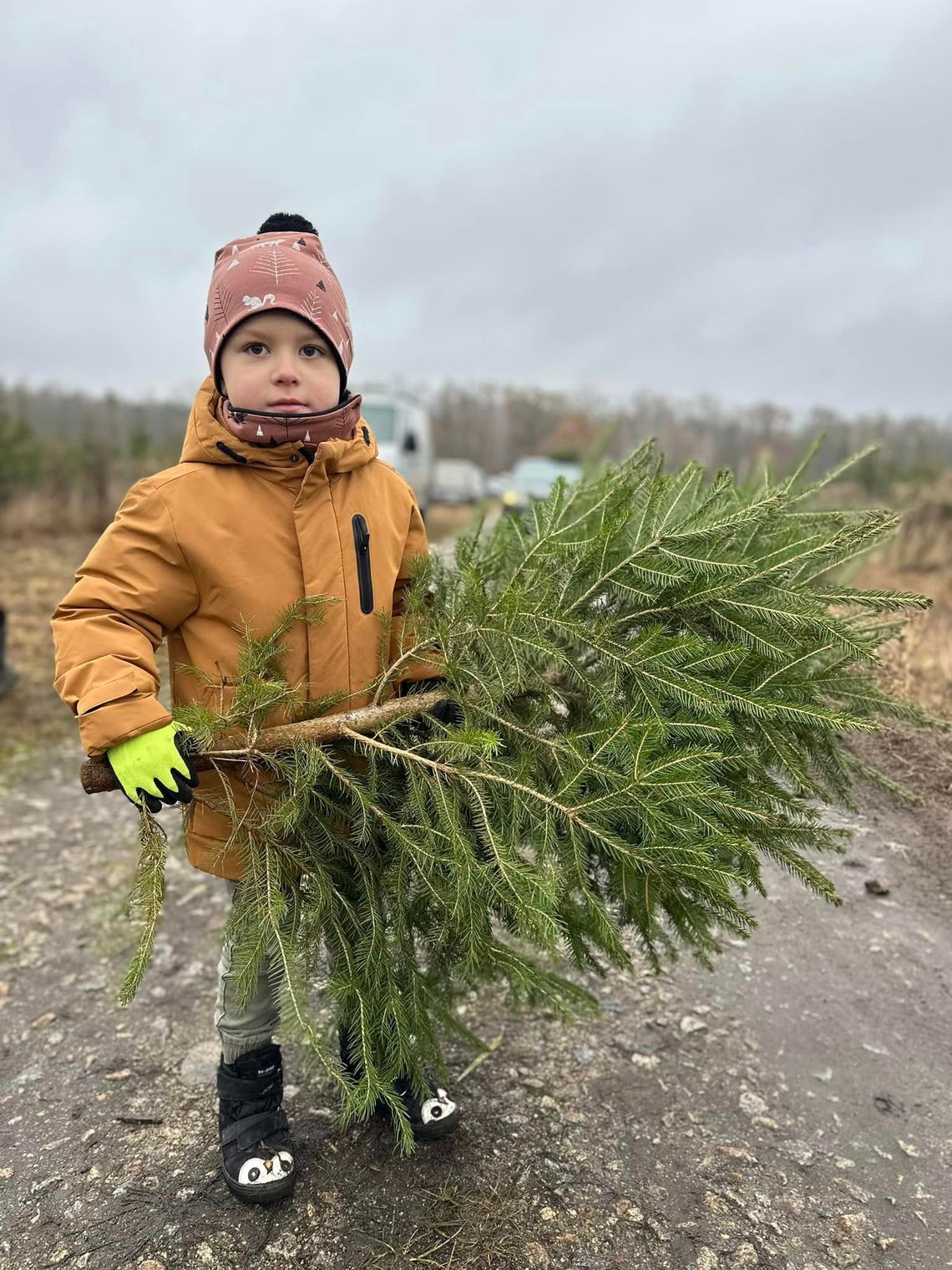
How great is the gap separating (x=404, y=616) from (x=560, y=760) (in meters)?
0.57

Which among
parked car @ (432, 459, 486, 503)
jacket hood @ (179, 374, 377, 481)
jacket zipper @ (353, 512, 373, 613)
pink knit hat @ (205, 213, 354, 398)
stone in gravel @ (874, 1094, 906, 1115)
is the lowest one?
stone in gravel @ (874, 1094, 906, 1115)

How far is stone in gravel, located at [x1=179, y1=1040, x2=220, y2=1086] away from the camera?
2529mm

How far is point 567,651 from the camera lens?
2000 mm

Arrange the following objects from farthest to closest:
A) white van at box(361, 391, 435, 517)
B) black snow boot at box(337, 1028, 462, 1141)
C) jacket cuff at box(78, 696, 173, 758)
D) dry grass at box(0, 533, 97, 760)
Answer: white van at box(361, 391, 435, 517), dry grass at box(0, 533, 97, 760), black snow boot at box(337, 1028, 462, 1141), jacket cuff at box(78, 696, 173, 758)

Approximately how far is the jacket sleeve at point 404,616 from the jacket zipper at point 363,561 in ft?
0.37

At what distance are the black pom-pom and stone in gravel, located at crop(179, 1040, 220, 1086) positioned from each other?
8.06 ft

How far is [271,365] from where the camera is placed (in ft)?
6.19

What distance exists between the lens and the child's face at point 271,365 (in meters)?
1.88

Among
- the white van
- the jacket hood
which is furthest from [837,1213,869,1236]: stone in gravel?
the white van

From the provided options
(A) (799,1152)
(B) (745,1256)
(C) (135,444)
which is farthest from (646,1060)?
(C) (135,444)

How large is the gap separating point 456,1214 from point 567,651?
143cm

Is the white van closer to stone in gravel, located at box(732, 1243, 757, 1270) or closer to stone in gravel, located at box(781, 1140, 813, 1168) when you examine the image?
stone in gravel, located at box(781, 1140, 813, 1168)

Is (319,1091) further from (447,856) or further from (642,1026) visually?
(447,856)

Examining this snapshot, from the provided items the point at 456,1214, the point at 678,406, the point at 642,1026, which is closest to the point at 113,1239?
the point at 456,1214
